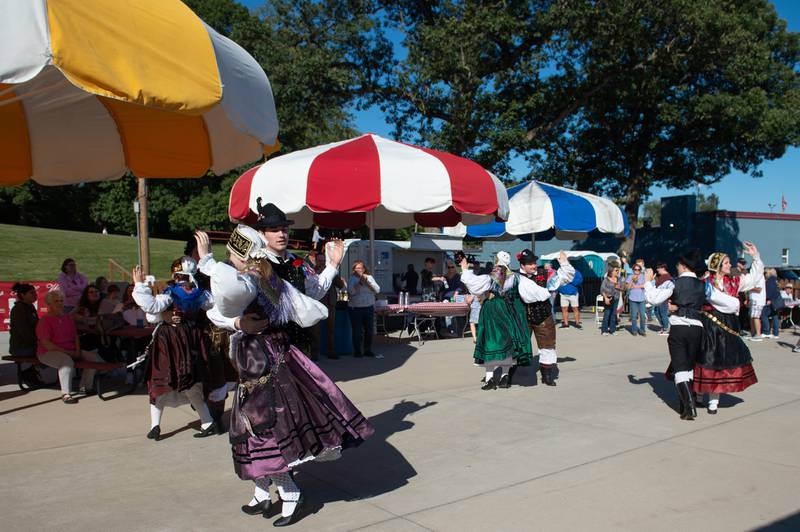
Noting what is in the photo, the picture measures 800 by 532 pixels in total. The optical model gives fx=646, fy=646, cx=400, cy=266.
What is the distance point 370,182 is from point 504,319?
8.73ft

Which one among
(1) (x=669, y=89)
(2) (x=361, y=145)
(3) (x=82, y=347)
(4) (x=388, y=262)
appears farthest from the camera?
(1) (x=669, y=89)

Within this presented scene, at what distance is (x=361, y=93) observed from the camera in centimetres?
2038

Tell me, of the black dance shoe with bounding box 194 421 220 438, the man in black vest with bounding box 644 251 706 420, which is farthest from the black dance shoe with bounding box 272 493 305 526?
the man in black vest with bounding box 644 251 706 420

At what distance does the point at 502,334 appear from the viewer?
25.3 ft

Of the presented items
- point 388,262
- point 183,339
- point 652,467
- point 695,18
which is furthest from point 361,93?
point 652,467

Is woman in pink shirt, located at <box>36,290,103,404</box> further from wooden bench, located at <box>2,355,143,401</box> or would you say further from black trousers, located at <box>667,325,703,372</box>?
black trousers, located at <box>667,325,703,372</box>

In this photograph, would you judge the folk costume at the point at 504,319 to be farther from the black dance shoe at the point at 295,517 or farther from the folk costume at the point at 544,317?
the black dance shoe at the point at 295,517

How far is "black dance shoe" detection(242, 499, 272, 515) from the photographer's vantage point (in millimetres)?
4043

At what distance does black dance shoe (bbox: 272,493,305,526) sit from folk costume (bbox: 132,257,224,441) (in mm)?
2127

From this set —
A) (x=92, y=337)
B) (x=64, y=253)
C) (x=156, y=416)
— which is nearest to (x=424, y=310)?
(x=92, y=337)

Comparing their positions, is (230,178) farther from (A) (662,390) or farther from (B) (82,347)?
(A) (662,390)

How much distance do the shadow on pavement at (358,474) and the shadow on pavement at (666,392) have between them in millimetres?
3352

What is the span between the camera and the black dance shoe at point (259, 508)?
4.04m

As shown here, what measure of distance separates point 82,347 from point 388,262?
12.9 meters
